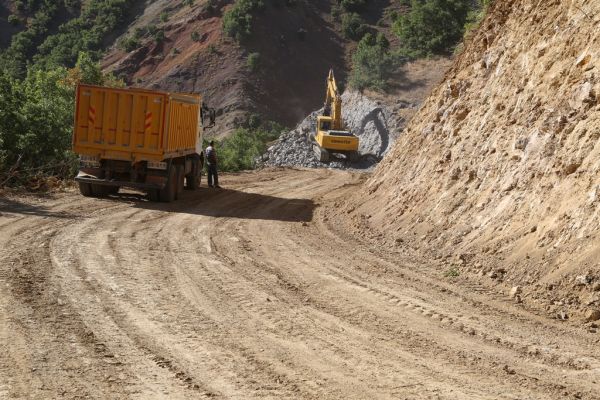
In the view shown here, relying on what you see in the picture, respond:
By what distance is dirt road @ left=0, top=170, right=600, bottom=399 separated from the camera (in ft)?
20.0

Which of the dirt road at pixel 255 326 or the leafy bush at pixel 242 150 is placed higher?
the dirt road at pixel 255 326

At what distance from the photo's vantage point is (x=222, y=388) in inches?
235

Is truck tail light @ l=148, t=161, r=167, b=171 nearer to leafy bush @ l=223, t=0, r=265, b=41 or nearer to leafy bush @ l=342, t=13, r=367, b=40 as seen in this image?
leafy bush @ l=223, t=0, r=265, b=41

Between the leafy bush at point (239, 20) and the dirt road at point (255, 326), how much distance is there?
66.5 m

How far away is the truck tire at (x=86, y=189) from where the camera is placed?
65.2 feet

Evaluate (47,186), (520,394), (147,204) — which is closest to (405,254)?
(520,394)

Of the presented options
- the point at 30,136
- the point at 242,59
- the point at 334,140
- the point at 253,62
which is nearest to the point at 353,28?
the point at 242,59

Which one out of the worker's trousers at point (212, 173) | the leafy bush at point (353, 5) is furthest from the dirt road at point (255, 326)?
the leafy bush at point (353, 5)

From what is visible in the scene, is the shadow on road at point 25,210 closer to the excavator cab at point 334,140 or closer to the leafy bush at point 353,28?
the excavator cab at point 334,140

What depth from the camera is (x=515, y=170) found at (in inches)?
505

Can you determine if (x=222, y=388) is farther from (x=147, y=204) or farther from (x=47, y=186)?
(x=47, y=186)

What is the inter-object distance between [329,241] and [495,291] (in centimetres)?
488

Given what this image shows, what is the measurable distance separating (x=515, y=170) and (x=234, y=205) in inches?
368

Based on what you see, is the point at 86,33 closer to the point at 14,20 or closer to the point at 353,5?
the point at 14,20
